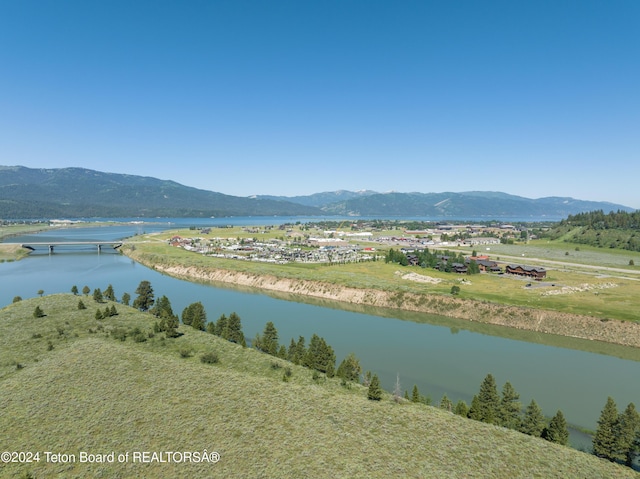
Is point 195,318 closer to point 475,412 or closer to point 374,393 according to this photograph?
point 374,393

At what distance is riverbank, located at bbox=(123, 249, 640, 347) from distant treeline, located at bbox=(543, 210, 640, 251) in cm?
6917

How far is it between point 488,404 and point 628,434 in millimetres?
5722

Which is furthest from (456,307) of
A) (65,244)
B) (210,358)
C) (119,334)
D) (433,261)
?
(65,244)

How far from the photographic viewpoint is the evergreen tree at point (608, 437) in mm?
16281

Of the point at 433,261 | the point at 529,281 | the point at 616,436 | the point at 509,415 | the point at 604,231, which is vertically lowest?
the point at 509,415

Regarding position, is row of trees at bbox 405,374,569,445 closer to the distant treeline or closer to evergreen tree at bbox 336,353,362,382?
evergreen tree at bbox 336,353,362,382

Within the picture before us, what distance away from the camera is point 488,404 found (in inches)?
754

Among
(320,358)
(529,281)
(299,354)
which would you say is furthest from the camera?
(529,281)

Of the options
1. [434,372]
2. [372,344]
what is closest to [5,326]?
[372,344]

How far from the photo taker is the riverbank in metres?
35.9

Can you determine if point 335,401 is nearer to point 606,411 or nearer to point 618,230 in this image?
point 606,411

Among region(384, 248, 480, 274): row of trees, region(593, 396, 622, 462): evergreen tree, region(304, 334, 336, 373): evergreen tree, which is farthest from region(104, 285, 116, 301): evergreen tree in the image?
region(384, 248, 480, 274): row of trees

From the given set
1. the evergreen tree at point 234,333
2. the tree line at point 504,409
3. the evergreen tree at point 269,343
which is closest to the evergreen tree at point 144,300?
the tree line at point 504,409

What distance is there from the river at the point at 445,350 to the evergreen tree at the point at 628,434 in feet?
7.54
